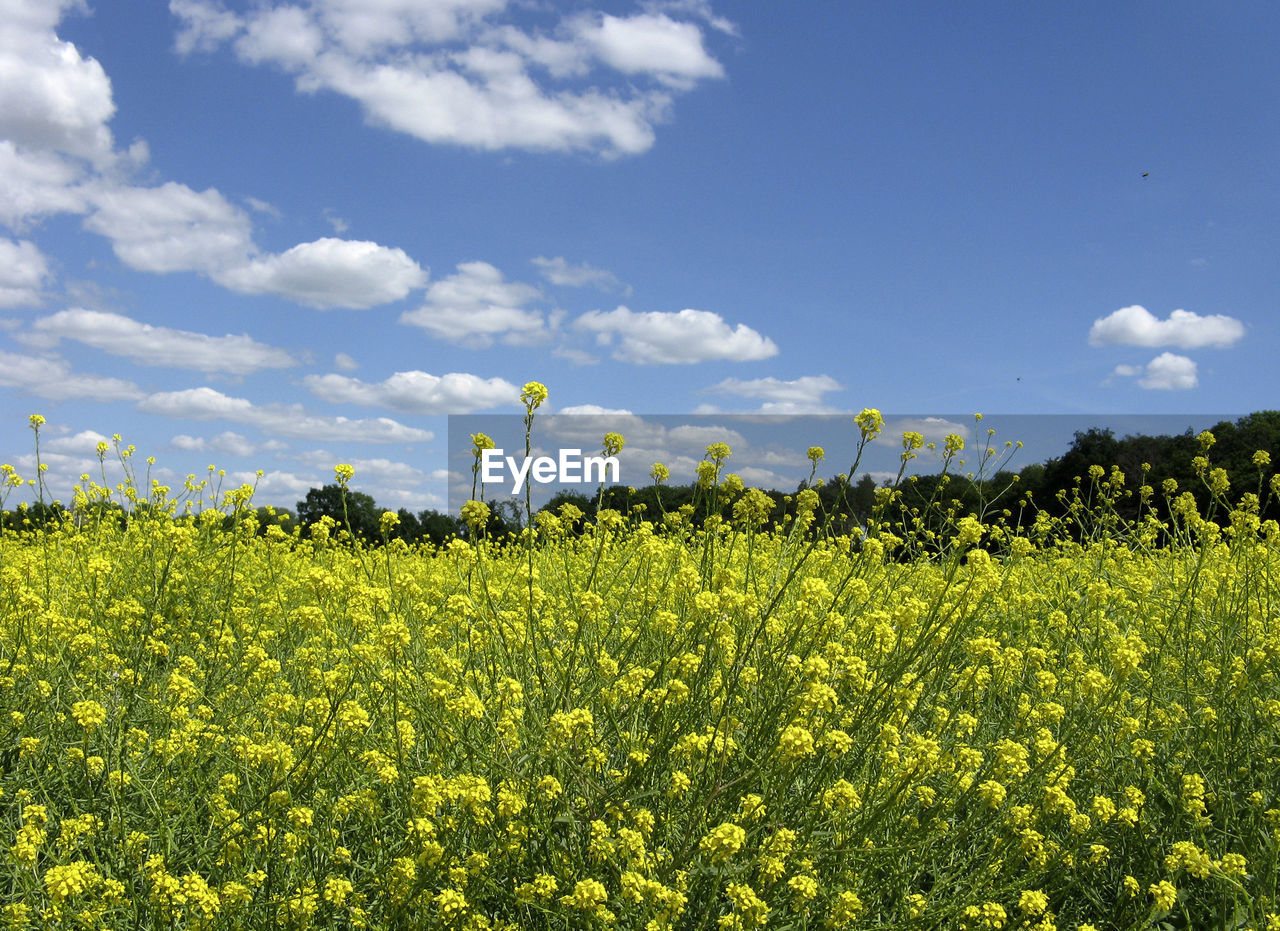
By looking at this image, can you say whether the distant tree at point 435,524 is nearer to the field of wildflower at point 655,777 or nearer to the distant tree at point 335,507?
the distant tree at point 335,507

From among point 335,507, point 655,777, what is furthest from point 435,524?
point 655,777

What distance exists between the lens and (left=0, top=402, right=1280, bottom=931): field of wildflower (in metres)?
2.70

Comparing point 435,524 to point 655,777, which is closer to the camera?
point 655,777

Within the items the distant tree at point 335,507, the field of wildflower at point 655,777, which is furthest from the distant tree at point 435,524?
the field of wildflower at point 655,777

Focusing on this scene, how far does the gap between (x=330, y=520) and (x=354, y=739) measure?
5.09 feet

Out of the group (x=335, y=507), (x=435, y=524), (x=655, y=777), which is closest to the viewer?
(x=655, y=777)

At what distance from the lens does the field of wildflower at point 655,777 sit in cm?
270

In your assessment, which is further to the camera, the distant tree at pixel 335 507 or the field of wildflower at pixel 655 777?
the distant tree at pixel 335 507

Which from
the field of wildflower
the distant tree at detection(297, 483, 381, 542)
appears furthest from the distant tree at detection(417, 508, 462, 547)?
the field of wildflower

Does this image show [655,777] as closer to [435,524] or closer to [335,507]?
[335,507]

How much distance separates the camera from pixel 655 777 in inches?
126

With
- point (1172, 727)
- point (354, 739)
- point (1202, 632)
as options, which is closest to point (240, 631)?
point (354, 739)

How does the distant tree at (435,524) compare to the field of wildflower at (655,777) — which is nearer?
the field of wildflower at (655,777)

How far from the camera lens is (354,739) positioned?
3.71 metres
